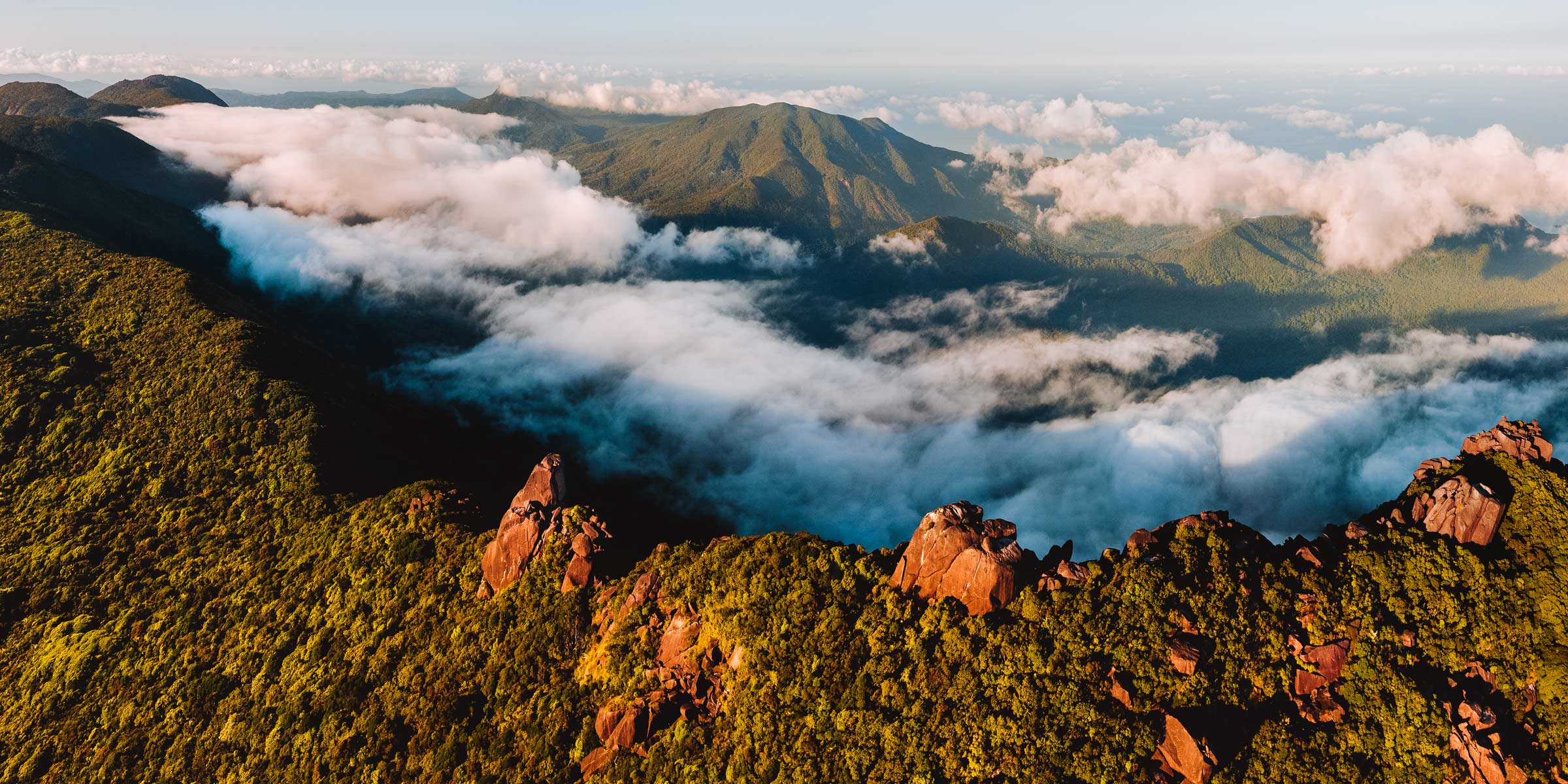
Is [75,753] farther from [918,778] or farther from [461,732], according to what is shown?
[918,778]

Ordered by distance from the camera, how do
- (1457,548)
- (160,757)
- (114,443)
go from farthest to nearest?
(114,443) → (160,757) → (1457,548)

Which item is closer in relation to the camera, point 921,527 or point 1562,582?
point 1562,582

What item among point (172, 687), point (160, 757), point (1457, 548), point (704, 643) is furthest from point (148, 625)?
point (1457, 548)

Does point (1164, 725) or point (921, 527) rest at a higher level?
point (921, 527)

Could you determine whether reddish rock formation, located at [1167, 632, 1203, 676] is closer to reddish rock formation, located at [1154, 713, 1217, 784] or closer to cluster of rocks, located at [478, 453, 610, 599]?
reddish rock formation, located at [1154, 713, 1217, 784]

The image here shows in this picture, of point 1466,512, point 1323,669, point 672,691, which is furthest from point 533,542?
point 1466,512

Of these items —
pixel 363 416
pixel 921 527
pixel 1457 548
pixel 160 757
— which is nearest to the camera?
pixel 1457 548

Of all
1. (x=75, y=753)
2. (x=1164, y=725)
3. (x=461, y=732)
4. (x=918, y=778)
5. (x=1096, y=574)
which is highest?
(x=1096, y=574)
